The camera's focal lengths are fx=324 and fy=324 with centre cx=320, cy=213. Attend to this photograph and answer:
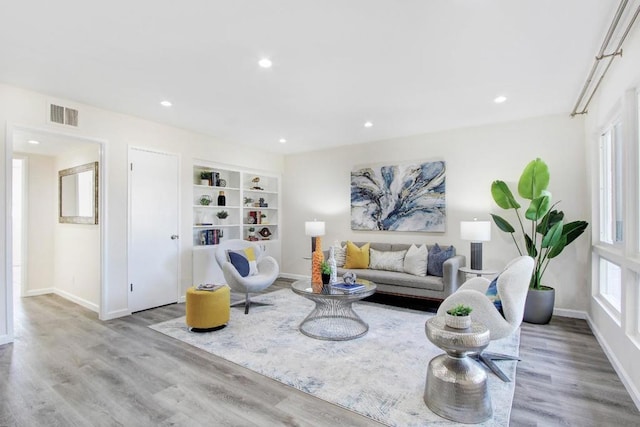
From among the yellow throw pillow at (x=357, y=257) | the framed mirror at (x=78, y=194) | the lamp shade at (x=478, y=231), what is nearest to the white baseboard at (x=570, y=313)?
the lamp shade at (x=478, y=231)

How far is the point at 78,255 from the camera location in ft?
15.6

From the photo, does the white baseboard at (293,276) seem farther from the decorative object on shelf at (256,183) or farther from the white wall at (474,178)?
the decorative object on shelf at (256,183)

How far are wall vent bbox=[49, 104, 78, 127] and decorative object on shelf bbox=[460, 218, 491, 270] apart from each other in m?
4.90

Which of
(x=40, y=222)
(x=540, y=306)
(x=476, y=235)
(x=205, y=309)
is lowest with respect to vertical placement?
(x=540, y=306)

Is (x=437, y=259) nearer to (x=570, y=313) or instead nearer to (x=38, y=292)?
(x=570, y=313)

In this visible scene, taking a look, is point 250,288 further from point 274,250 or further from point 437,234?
point 437,234

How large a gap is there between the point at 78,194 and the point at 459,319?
5.33m

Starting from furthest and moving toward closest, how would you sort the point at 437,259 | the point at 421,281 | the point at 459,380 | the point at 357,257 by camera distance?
the point at 357,257
the point at 437,259
the point at 421,281
the point at 459,380

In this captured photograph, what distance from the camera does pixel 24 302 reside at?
15.8 ft

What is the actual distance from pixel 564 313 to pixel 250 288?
159 inches

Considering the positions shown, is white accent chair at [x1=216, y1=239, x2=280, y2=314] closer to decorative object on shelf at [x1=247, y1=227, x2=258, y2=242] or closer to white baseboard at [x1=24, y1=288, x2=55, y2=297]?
decorative object on shelf at [x1=247, y1=227, x2=258, y2=242]

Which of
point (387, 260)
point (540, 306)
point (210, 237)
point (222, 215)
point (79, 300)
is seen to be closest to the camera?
point (540, 306)

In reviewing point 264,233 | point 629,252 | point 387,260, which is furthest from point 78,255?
point 629,252

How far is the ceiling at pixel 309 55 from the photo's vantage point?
216 cm
